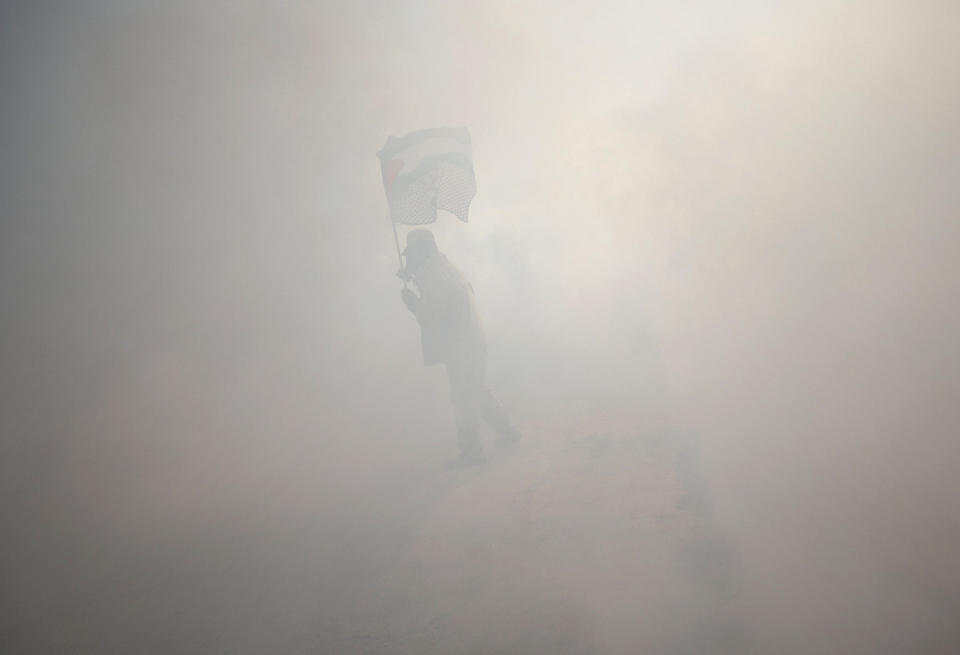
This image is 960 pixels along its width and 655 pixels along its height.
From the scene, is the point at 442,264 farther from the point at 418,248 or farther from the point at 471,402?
the point at 471,402

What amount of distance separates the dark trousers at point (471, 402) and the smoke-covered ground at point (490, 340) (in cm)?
33

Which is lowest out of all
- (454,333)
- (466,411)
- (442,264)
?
(466,411)

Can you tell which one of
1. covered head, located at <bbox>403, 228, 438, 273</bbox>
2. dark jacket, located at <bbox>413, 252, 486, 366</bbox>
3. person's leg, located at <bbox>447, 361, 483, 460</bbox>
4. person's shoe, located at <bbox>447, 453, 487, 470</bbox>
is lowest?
person's shoe, located at <bbox>447, 453, 487, 470</bbox>

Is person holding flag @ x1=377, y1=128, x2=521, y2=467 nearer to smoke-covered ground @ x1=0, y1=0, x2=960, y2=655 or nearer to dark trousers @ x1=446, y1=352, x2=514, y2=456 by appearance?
dark trousers @ x1=446, y1=352, x2=514, y2=456

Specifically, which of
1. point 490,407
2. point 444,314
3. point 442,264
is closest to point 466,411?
point 490,407

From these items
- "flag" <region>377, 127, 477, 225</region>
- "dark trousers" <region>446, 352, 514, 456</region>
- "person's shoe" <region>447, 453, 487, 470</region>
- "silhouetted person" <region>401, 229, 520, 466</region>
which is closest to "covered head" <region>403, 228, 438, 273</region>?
"silhouetted person" <region>401, 229, 520, 466</region>

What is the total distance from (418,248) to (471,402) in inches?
54.5

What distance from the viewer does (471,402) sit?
14.2 ft

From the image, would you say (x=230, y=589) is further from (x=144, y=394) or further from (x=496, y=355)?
(x=496, y=355)

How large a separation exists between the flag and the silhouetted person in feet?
0.87

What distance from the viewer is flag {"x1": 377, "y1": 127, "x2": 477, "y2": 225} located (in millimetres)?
4281

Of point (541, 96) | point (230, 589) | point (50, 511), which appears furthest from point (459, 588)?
point (541, 96)

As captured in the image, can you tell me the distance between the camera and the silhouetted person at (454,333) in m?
4.31

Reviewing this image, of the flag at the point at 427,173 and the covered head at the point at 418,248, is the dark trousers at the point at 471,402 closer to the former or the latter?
the covered head at the point at 418,248
